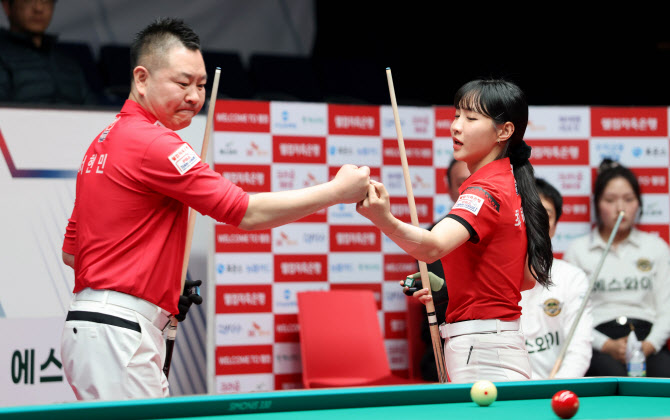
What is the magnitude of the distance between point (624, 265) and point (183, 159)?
3.30m

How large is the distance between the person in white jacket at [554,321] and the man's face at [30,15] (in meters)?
2.97

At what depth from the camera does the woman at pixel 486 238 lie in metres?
2.32

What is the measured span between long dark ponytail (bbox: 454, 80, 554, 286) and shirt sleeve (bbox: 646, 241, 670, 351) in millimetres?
2204

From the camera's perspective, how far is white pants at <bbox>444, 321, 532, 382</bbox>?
2.39 m

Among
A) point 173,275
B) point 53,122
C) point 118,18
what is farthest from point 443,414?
point 118,18

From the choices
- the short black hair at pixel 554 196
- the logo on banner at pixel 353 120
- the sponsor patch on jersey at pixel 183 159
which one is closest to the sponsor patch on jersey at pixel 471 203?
the sponsor patch on jersey at pixel 183 159

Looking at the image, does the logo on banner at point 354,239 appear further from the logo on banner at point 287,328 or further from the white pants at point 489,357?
the white pants at point 489,357

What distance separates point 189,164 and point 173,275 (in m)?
0.35

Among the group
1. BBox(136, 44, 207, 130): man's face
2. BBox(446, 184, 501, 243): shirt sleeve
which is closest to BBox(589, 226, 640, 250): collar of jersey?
BBox(446, 184, 501, 243): shirt sleeve

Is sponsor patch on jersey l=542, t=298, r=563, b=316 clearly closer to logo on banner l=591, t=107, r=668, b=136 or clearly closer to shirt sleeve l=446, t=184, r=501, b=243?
logo on banner l=591, t=107, r=668, b=136

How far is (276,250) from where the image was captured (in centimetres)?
452

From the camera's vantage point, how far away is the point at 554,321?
405 centimetres

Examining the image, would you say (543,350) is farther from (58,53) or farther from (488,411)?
(58,53)

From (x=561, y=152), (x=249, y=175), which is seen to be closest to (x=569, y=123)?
(x=561, y=152)
